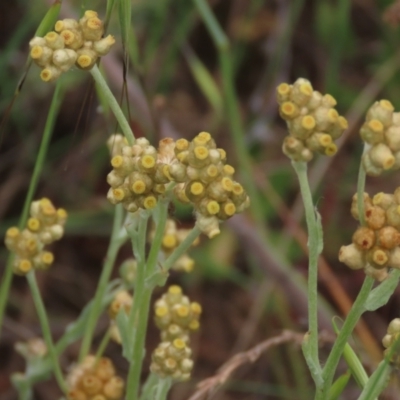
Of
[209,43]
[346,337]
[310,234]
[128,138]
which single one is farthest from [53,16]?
[209,43]

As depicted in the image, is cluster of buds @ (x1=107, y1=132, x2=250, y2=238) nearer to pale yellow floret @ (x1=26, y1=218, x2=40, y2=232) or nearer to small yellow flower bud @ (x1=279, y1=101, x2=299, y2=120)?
small yellow flower bud @ (x1=279, y1=101, x2=299, y2=120)

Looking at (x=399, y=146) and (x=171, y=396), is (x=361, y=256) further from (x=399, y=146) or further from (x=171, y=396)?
(x=171, y=396)

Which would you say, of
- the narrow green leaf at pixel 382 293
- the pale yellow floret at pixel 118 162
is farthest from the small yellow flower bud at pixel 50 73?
the narrow green leaf at pixel 382 293

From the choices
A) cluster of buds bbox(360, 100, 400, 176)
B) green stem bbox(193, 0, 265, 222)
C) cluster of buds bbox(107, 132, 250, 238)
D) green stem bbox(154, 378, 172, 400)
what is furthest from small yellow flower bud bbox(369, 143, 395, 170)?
green stem bbox(193, 0, 265, 222)

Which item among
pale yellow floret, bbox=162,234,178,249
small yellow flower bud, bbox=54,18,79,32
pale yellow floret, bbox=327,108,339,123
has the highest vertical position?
small yellow flower bud, bbox=54,18,79,32

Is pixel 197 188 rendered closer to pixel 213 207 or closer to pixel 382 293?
pixel 213 207

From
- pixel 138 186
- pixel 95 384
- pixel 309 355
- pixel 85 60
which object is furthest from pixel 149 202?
pixel 95 384
